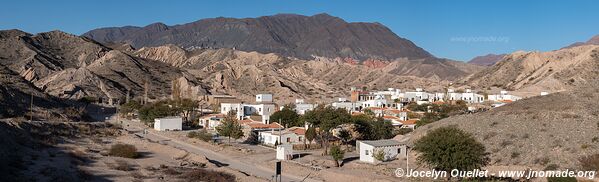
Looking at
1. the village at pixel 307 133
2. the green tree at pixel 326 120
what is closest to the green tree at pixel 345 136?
the village at pixel 307 133

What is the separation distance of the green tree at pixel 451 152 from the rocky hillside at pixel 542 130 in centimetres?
570

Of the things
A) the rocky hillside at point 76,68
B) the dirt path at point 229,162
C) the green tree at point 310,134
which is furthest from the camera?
the rocky hillside at point 76,68

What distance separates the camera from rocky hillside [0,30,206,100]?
353ft

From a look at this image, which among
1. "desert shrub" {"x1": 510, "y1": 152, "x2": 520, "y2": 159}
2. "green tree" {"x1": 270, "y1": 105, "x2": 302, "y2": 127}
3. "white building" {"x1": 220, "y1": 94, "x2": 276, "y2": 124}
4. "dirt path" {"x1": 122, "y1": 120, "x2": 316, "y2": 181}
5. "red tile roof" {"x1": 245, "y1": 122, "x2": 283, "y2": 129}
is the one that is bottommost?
"dirt path" {"x1": 122, "y1": 120, "x2": 316, "y2": 181}

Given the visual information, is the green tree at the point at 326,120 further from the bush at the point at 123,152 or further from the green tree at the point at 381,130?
the bush at the point at 123,152

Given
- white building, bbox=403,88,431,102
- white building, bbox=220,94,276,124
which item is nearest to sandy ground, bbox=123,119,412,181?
white building, bbox=220,94,276,124

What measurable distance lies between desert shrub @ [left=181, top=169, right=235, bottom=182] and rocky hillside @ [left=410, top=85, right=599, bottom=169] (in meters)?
17.8

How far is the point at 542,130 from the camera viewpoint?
39.7m

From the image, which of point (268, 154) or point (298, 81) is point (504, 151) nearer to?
point (268, 154)

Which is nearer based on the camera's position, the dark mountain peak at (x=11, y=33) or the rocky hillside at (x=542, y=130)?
the rocky hillside at (x=542, y=130)

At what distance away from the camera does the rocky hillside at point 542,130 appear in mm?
34700

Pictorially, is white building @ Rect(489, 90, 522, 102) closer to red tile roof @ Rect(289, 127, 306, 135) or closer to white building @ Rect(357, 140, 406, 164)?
red tile roof @ Rect(289, 127, 306, 135)

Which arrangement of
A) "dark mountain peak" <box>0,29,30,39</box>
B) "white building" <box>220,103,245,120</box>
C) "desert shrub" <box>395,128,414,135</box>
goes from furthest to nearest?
"dark mountain peak" <box>0,29,30,39</box>, "white building" <box>220,103,245,120</box>, "desert shrub" <box>395,128,414,135</box>

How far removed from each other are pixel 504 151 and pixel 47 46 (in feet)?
469
